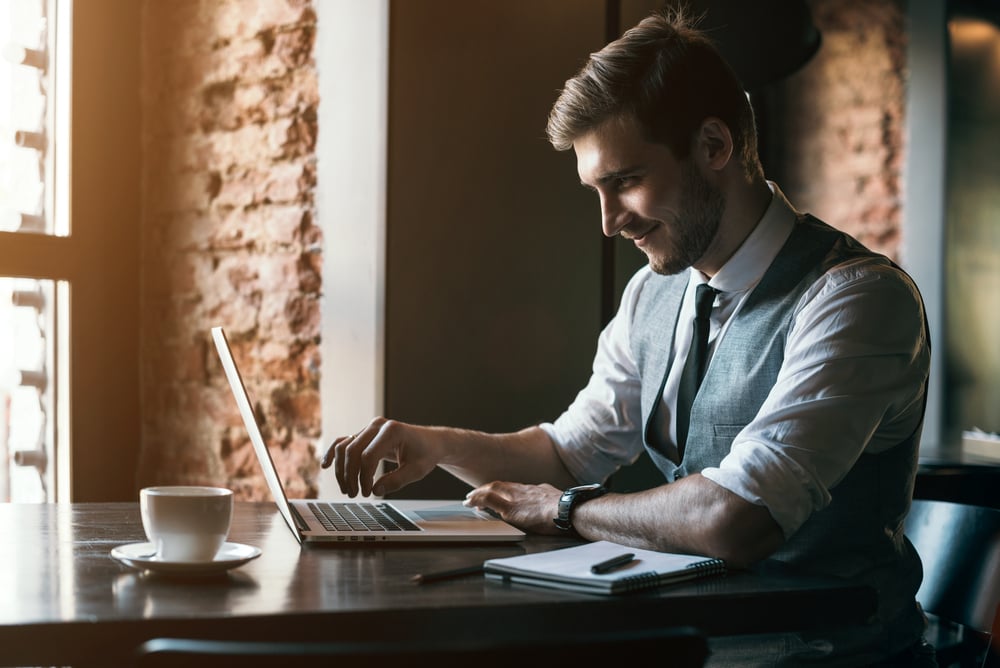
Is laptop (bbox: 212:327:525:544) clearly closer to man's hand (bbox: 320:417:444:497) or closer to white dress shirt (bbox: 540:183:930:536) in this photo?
man's hand (bbox: 320:417:444:497)

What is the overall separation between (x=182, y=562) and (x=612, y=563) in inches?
17.8

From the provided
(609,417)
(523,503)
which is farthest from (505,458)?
(523,503)

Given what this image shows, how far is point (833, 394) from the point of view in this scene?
134 cm

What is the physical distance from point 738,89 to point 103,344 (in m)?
1.67

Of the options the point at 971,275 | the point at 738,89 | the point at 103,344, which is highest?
the point at 738,89

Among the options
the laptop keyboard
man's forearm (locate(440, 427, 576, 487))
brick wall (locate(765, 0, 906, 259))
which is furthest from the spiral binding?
brick wall (locate(765, 0, 906, 259))

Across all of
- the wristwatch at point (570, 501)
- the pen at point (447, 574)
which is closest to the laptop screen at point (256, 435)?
the pen at point (447, 574)

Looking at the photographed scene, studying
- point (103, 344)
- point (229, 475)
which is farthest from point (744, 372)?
point (103, 344)

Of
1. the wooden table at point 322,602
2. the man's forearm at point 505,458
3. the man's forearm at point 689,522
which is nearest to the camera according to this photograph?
the wooden table at point 322,602

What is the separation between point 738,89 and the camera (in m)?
1.71

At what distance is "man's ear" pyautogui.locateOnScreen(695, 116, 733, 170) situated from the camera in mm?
1659

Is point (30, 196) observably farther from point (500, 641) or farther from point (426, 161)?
point (500, 641)

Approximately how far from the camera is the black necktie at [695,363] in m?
1.62

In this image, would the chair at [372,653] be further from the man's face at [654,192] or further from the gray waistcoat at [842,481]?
the man's face at [654,192]
